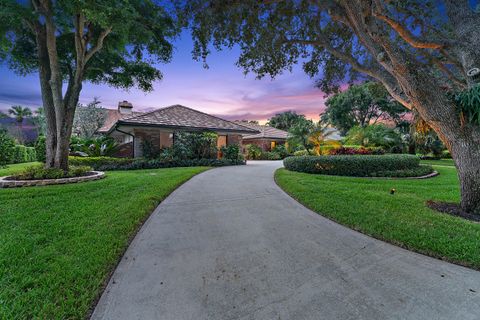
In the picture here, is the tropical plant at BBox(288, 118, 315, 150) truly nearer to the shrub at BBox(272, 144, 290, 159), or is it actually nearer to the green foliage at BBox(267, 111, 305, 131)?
the shrub at BBox(272, 144, 290, 159)

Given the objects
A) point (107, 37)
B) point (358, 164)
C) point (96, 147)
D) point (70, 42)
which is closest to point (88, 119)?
point (96, 147)

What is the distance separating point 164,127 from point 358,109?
30184 millimetres

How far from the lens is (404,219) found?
3.73 m

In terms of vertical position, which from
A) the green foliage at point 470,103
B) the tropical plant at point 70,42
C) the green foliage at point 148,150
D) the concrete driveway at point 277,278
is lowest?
the concrete driveway at point 277,278

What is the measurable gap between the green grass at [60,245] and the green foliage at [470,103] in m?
6.36

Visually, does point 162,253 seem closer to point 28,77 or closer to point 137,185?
point 137,185

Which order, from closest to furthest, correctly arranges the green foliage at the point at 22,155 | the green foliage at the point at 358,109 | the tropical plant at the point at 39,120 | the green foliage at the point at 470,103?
the green foliage at the point at 470,103, the green foliage at the point at 22,155, the green foliage at the point at 358,109, the tropical plant at the point at 39,120

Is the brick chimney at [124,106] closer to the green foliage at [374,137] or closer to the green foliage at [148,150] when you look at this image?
the green foliage at [148,150]

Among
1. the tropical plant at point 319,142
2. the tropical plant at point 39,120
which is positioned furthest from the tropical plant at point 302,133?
the tropical plant at point 39,120

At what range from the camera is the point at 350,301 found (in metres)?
1.78

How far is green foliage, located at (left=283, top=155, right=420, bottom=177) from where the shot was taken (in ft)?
29.9

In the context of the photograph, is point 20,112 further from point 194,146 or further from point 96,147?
point 194,146

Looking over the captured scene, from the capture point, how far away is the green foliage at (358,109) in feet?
96.2

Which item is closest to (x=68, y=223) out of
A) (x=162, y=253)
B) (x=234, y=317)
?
Result: (x=162, y=253)
